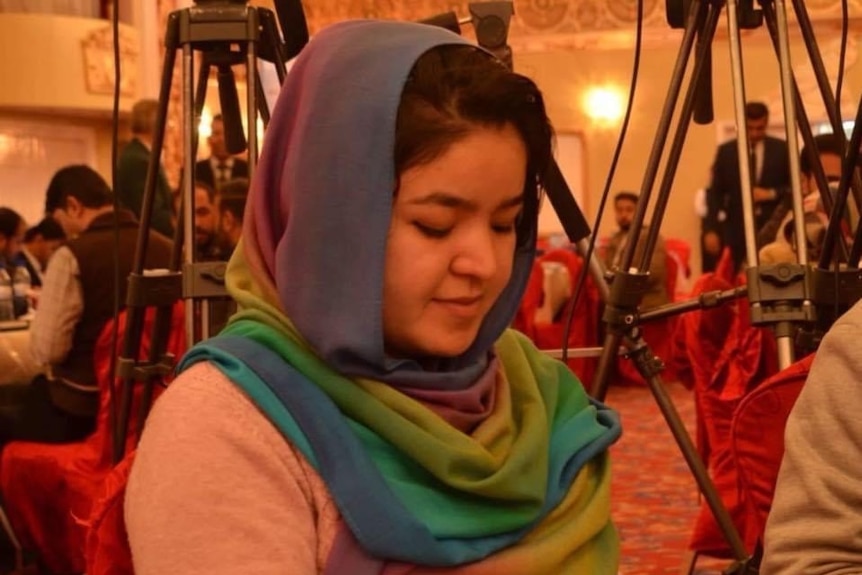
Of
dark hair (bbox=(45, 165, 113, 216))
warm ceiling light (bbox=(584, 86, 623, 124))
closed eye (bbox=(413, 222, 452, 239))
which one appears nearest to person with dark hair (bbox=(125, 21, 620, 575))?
closed eye (bbox=(413, 222, 452, 239))

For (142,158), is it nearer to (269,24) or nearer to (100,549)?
(269,24)

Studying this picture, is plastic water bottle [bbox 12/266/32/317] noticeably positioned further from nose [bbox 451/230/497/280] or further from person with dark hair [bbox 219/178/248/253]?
nose [bbox 451/230/497/280]

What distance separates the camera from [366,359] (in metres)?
0.97

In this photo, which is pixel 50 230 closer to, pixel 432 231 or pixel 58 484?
pixel 58 484

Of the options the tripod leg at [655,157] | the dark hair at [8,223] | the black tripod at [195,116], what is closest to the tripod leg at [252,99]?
the black tripod at [195,116]

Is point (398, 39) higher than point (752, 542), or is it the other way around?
point (398, 39)

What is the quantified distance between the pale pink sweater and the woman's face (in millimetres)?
143

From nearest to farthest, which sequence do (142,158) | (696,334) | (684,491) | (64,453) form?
(696,334), (64,453), (684,491), (142,158)

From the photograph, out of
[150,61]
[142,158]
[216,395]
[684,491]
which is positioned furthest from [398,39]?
[150,61]

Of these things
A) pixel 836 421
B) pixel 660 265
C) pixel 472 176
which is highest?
pixel 472 176

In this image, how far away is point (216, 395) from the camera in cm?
93

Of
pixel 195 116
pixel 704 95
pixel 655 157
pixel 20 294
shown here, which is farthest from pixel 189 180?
pixel 20 294

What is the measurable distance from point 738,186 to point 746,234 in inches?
150

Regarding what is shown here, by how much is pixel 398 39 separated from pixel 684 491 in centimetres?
317
